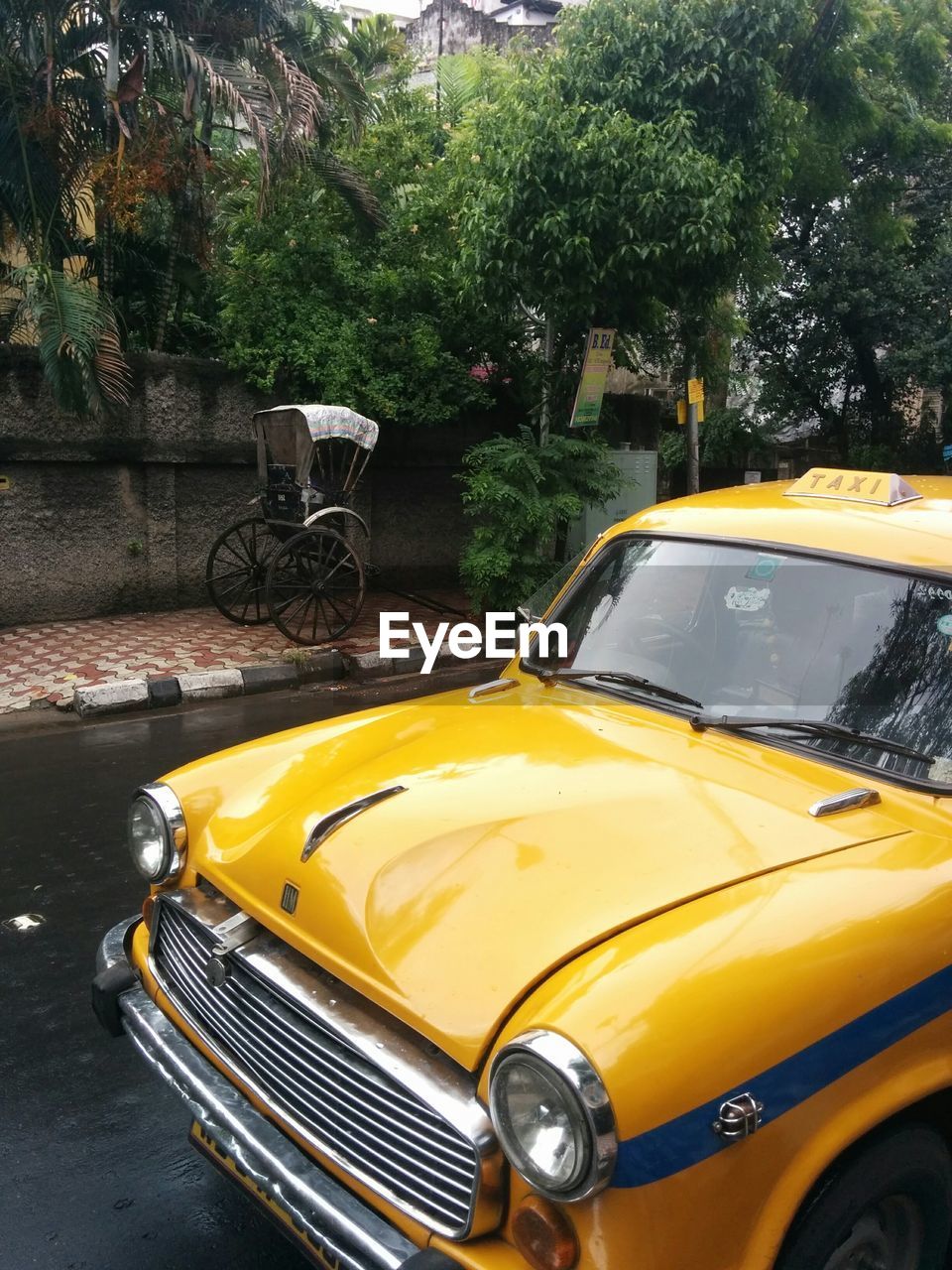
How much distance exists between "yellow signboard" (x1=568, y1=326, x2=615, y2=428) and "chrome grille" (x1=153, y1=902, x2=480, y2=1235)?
26.3 feet

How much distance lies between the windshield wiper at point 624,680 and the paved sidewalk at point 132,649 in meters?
5.07

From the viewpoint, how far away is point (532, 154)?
328 inches

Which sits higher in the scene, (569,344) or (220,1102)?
(569,344)

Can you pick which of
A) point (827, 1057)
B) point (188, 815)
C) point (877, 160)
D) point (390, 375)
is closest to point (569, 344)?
point (390, 375)

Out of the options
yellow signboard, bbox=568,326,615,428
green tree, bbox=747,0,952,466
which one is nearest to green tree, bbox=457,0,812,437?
yellow signboard, bbox=568,326,615,428

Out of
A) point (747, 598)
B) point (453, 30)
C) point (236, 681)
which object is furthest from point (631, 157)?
point (453, 30)

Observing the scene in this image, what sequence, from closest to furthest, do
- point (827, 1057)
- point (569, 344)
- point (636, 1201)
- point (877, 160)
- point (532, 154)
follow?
point (636, 1201) → point (827, 1057) → point (532, 154) → point (569, 344) → point (877, 160)

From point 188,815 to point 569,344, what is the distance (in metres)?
8.48

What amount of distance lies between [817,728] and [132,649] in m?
7.09

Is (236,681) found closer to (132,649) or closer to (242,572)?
(132,649)

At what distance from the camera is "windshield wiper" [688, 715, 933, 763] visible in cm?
237

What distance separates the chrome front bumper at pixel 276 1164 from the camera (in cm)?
179

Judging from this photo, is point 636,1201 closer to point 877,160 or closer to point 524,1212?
point 524,1212

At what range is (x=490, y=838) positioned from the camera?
7.17 ft
